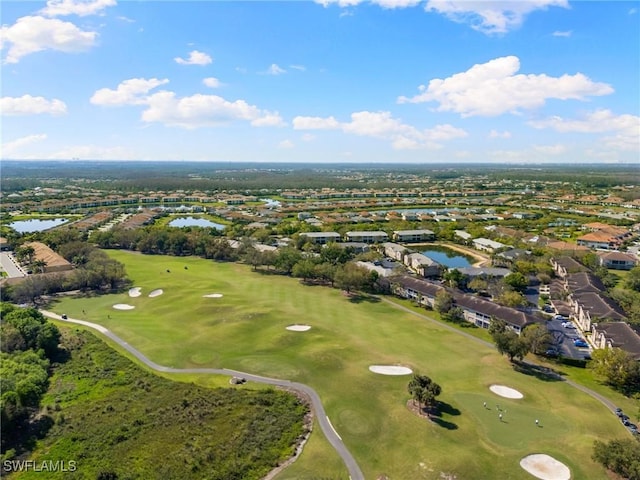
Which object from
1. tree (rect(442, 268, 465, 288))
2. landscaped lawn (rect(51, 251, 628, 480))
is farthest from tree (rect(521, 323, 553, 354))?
tree (rect(442, 268, 465, 288))

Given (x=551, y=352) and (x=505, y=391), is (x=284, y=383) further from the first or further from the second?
(x=551, y=352)

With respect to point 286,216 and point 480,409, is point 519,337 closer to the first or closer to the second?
point 480,409

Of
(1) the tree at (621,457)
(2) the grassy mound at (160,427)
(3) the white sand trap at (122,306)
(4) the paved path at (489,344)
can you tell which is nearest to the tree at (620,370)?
(4) the paved path at (489,344)

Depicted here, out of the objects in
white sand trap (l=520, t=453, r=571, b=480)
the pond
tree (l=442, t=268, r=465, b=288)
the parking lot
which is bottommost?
white sand trap (l=520, t=453, r=571, b=480)

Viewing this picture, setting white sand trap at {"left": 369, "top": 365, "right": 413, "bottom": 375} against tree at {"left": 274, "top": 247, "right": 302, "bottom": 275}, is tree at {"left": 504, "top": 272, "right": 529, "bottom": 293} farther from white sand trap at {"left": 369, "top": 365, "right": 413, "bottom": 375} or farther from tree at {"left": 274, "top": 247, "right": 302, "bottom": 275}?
tree at {"left": 274, "top": 247, "right": 302, "bottom": 275}

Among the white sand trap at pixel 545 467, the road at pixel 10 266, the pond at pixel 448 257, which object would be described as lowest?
the white sand trap at pixel 545 467

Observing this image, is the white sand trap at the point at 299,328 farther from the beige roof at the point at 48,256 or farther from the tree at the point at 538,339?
the beige roof at the point at 48,256
